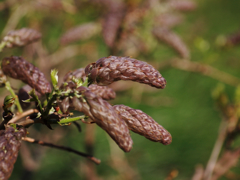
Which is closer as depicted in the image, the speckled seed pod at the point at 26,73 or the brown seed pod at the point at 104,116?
the brown seed pod at the point at 104,116

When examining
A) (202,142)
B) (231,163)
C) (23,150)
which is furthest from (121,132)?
(202,142)

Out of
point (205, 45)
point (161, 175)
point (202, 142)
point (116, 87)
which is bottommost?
point (161, 175)

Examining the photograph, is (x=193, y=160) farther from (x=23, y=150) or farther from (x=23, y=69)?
(x=23, y=69)

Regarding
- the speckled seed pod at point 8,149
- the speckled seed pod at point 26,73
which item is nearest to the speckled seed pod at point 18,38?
the speckled seed pod at point 26,73

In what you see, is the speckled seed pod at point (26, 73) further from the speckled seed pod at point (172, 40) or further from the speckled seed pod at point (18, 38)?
the speckled seed pod at point (172, 40)

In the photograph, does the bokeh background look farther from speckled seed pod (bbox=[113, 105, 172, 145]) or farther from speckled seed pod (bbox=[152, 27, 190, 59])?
speckled seed pod (bbox=[113, 105, 172, 145])

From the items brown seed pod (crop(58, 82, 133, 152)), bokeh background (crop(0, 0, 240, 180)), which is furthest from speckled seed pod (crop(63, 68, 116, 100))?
bokeh background (crop(0, 0, 240, 180))

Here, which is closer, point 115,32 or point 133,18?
point 115,32
